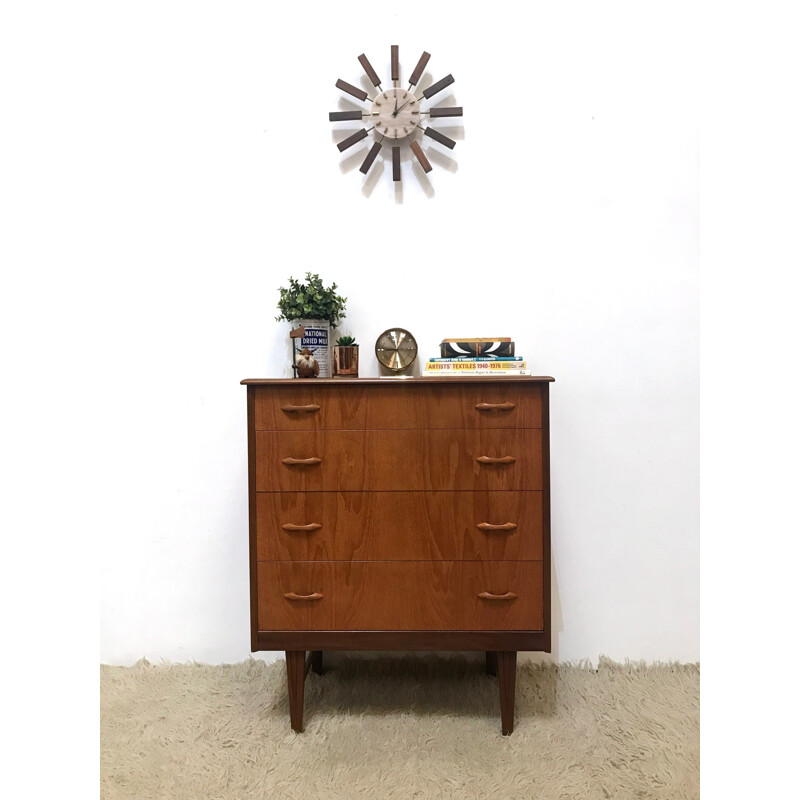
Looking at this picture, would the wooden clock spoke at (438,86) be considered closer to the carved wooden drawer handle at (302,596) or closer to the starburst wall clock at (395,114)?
the starburst wall clock at (395,114)

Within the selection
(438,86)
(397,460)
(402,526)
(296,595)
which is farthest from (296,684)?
(438,86)

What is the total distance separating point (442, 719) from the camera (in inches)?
62.9

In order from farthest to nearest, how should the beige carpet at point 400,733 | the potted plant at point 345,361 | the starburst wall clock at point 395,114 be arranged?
the starburst wall clock at point 395,114 < the potted plant at point 345,361 < the beige carpet at point 400,733

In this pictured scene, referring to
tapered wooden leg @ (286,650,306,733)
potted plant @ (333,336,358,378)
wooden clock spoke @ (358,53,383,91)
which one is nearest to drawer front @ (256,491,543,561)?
tapered wooden leg @ (286,650,306,733)

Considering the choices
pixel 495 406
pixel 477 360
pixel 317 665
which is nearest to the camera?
pixel 495 406

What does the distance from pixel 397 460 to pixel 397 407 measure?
142 mm

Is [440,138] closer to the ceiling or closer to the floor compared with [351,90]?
closer to the floor

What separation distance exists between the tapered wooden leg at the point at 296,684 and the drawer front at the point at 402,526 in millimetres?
295

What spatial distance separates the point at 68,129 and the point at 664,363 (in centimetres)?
177

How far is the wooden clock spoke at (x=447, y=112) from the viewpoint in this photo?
1803 mm

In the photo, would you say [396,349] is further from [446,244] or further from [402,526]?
[402,526]

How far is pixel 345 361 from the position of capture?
1705mm

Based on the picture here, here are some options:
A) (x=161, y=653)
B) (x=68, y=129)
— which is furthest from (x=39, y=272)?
(x=161, y=653)

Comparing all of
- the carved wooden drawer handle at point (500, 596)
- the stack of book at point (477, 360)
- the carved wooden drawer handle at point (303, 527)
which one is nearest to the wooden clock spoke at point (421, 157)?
the stack of book at point (477, 360)
